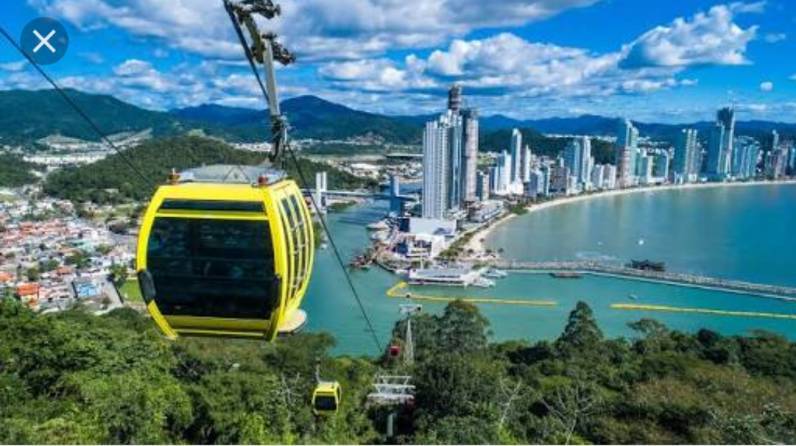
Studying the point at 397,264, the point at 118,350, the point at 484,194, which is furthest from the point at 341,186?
the point at 118,350

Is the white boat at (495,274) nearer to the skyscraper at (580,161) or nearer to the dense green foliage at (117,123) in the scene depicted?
the skyscraper at (580,161)

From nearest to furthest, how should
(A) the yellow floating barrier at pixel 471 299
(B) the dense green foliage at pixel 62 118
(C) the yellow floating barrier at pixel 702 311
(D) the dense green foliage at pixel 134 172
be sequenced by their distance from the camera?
(C) the yellow floating barrier at pixel 702 311 → (A) the yellow floating barrier at pixel 471 299 → (D) the dense green foliage at pixel 134 172 → (B) the dense green foliage at pixel 62 118

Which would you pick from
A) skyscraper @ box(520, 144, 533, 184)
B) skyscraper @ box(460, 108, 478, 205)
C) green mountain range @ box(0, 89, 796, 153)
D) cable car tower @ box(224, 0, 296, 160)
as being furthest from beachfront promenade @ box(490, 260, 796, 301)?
green mountain range @ box(0, 89, 796, 153)

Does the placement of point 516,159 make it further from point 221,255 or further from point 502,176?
point 221,255

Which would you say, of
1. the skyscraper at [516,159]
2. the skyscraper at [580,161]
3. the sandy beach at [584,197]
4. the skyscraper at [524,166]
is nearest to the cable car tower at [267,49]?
the sandy beach at [584,197]

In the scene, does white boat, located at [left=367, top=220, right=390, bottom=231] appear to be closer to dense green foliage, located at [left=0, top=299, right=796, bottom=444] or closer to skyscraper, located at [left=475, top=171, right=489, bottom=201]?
skyscraper, located at [left=475, top=171, right=489, bottom=201]

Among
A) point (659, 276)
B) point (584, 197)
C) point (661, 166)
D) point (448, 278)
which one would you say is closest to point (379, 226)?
point (448, 278)
